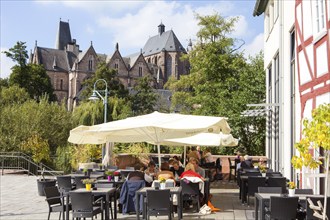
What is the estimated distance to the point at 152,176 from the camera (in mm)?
11930

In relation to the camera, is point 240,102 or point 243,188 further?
point 240,102

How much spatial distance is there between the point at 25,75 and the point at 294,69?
62.0 m

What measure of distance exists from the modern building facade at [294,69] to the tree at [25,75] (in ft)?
169

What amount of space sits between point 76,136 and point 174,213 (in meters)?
3.51

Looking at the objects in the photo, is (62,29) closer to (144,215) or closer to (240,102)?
(240,102)

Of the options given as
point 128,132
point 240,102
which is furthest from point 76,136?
point 240,102

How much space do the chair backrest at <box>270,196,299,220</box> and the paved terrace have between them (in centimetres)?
294

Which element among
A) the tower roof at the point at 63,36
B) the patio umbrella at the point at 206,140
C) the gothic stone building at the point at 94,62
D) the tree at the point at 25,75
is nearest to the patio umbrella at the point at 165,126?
the patio umbrella at the point at 206,140

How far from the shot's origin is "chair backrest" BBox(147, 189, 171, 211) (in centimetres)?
926

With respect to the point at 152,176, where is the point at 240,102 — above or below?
above

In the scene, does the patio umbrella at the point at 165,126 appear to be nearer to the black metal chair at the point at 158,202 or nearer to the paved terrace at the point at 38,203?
the black metal chair at the point at 158,202

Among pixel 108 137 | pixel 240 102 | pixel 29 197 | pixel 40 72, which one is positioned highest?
pixel 40 72

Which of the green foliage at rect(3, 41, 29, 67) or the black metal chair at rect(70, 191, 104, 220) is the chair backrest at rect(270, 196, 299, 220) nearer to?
the black metal chair at rect(70, 191, 104, 220)

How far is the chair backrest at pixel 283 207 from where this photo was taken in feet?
26.2
